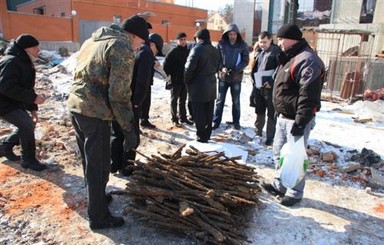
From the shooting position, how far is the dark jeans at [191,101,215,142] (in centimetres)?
570

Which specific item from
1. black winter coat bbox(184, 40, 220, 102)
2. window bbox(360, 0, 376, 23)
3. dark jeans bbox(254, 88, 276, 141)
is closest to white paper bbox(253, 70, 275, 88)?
dark jeans bbox(254, 88, 276, 141)

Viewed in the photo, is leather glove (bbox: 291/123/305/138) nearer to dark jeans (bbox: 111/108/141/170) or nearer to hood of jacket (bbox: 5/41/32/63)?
dark jeans (bbox: 111/108/141/170)

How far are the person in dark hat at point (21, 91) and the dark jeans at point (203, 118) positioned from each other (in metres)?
2.50

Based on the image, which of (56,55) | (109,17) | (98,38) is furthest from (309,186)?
(109,17)

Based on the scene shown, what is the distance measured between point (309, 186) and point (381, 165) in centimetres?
154

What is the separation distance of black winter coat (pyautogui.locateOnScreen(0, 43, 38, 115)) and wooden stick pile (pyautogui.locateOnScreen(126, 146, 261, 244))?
1872mm

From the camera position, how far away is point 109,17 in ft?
95.7

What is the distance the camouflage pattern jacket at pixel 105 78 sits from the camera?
9.52 ft

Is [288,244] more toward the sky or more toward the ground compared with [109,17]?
more toward the ground

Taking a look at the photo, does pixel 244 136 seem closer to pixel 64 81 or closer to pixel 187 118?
pixel 187 118

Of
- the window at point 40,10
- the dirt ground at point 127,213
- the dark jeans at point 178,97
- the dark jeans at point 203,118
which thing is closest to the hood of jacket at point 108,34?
the dirt ground at point 127,213

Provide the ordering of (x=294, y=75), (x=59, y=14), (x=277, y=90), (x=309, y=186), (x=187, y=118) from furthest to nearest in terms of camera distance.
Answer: (x=59, y=14) → (x=187, y=118) → (x=309, y=186) → (x=277, y=90) → (x=294, y=75)

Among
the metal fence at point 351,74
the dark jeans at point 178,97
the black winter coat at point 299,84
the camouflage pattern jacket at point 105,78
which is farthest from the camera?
the metal fence at point 351,74

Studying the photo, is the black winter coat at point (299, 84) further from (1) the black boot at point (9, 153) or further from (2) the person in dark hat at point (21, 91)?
(1) the black boot at point (9, 153)
